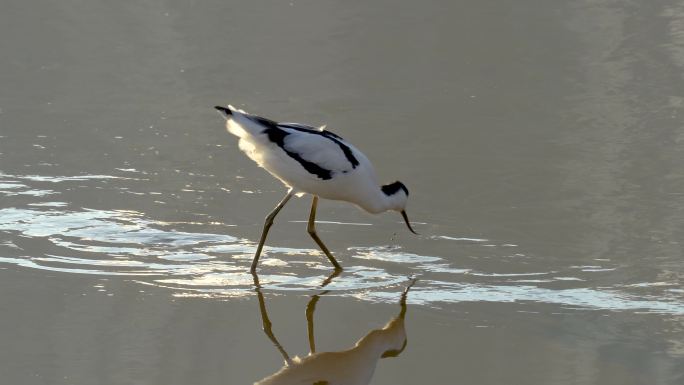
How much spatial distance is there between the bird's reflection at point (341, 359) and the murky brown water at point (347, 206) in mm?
19

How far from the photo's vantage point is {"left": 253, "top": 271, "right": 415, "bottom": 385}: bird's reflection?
6.10m

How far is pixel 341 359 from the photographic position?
6391 mm

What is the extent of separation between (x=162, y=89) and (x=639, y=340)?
6.46 m

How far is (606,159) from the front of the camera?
994cm

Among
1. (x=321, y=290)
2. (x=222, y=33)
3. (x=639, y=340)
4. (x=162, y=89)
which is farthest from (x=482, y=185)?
(x=222, y=33)

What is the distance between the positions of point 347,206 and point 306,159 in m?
→ 1.50

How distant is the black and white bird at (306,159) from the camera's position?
7.74 meters

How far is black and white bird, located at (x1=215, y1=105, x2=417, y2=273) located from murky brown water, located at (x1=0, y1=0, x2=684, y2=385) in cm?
46

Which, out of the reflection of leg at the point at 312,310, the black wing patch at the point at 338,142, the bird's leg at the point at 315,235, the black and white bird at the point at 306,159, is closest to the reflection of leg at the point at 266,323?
the reflection of leg at the point at 312,310

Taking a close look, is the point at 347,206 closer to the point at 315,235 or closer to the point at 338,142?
the point at 315,235

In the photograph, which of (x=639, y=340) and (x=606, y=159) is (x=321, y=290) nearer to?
(x=639, y=340)

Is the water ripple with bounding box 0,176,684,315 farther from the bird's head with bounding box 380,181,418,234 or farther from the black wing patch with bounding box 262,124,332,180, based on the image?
the black wing patch with bounding box 262,124,332,180

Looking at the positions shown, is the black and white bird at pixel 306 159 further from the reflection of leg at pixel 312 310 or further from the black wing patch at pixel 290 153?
the reflection of leg at pixel 312 310

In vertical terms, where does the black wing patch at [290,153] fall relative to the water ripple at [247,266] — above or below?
above
